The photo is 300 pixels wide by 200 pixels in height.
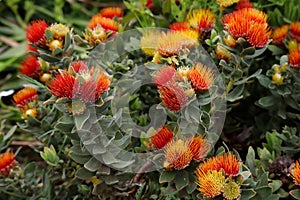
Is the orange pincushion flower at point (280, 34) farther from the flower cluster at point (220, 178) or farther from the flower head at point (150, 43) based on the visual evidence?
the flower cluster at point (220, 178)

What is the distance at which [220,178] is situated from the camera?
112 cm

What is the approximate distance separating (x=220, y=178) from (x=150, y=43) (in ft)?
1.57

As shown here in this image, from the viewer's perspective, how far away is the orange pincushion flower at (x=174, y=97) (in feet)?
3.88

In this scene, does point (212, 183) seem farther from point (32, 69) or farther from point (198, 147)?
point (32, 69)

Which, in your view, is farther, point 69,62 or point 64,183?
point 64,183

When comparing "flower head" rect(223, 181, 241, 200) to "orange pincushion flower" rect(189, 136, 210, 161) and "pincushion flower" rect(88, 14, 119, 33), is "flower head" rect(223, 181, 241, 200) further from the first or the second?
"pincushion flower" rect(88, 14, 119, 33)

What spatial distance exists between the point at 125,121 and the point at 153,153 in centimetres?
16

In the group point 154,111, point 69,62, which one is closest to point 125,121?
point 154,111

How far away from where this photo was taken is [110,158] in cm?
127

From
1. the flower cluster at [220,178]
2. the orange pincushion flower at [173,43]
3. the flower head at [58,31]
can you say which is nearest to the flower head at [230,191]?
the flower cluster at [220,178]

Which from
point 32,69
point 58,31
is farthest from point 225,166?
point 32,69

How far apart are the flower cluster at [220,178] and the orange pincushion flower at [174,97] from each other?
14 cm

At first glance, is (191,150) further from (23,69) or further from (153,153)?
(23,69)

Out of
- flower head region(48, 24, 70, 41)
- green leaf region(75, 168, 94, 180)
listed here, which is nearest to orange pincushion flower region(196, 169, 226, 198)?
green leaf region(75, 168, 94, 180)
